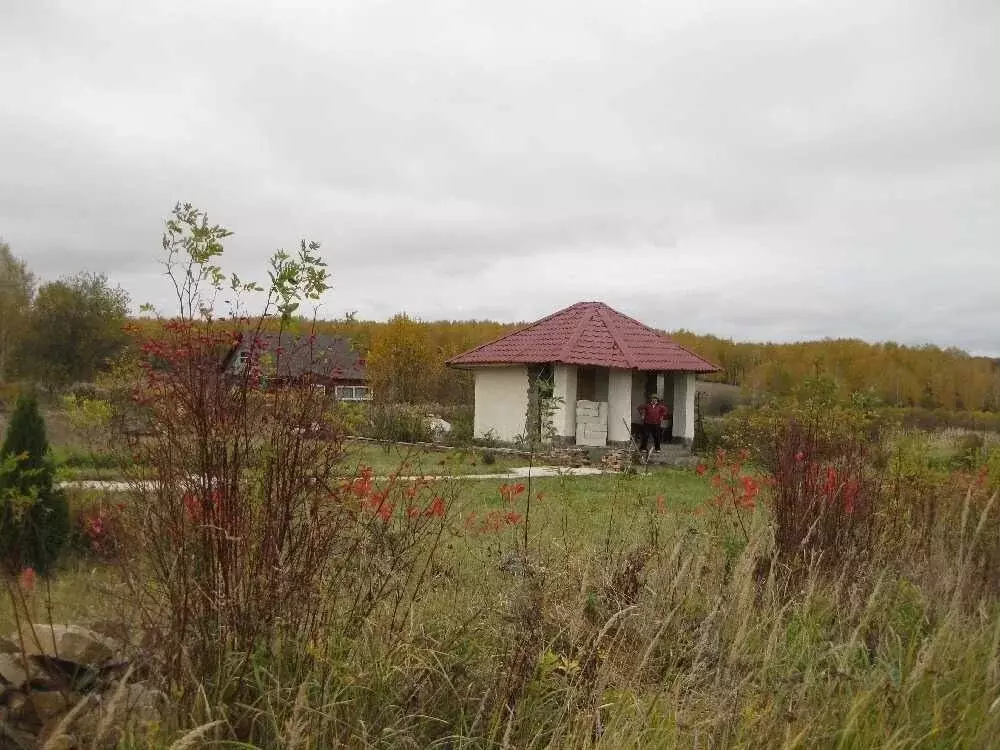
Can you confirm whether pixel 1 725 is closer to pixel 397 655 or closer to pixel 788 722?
pixel 397 655

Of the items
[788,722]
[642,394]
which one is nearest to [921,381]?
[642,394]

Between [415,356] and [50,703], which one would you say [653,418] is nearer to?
[415,356]

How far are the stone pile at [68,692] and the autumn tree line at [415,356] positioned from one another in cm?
132

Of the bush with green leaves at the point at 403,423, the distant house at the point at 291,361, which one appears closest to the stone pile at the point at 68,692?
the distant house at the point at 291,361

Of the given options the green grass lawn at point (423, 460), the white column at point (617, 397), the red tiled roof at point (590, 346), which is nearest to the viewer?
the green grass lawn at point (423, 460)

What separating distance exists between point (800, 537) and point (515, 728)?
3189 millimetres

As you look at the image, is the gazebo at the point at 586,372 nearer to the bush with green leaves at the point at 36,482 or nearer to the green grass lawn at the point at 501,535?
the green grass lawn at the point at 501,535

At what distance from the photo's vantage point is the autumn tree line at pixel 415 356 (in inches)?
1118

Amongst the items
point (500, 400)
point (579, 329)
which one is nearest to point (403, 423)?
point (500, 400)

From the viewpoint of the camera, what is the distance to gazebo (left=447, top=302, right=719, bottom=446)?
20547 mm

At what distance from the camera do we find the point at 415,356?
28.8 m

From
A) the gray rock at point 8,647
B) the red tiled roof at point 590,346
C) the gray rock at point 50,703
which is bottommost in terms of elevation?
the gray rock at point 50,703

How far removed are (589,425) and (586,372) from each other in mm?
3230

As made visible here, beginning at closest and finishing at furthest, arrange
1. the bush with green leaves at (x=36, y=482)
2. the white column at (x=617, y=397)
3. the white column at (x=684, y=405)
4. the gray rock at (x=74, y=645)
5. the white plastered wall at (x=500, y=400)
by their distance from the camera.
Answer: the gray rock at (x=74, y=645) < the bush with green leaves at (x=36, y=482) < the white column at (x=617, y=397) < the white plastered wall at (x=500, y=400) < the white column at (x=684, y=405)
